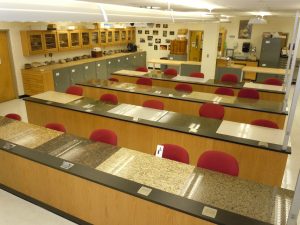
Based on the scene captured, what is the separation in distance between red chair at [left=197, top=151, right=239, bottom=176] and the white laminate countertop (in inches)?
37.8

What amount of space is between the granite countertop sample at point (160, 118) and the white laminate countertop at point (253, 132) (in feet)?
0.25

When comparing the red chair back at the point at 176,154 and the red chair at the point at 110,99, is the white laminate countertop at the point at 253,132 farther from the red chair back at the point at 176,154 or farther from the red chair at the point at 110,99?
the red chair at the point at 110,99

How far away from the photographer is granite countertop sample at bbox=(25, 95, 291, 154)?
3.71m

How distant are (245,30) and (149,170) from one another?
10.9m

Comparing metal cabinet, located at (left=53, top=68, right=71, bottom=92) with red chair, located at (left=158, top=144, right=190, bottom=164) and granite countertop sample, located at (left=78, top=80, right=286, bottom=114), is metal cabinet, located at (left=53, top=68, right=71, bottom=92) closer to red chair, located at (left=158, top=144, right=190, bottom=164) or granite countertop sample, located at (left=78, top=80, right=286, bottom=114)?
granite countertop sample, located at (left=78, top=80, right=286, bottom=114)

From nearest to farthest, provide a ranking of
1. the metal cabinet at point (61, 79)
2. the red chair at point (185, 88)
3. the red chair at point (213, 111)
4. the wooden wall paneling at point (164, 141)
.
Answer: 1. the wooden wall paneling at point (164, 141)
2. the red chair at point (213, 111)
3. the red chair at point (185, 88)
4. the metal cabinet at point (61, 79)

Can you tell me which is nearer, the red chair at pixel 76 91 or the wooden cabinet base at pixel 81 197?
the wooden cabinet base at pixel 81 197

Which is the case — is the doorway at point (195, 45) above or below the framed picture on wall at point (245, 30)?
below

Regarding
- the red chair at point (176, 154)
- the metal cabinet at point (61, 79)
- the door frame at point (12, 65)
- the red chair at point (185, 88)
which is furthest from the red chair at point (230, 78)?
the door frame at point (12, 65)

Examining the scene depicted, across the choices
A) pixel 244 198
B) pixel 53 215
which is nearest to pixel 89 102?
pixel 53 215

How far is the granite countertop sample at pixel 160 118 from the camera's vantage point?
371 cm

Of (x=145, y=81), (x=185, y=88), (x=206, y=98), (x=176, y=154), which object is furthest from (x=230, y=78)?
(x=176, y=154)

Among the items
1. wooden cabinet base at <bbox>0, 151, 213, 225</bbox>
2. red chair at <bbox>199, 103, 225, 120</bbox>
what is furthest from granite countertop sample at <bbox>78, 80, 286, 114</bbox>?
wooden cabinet base at <bbox>0, 151, 213, 225</bbox>

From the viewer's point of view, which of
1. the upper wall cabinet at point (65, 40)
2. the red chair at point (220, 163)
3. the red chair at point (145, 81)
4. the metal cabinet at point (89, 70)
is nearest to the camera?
the red chair at point (220, 163)
